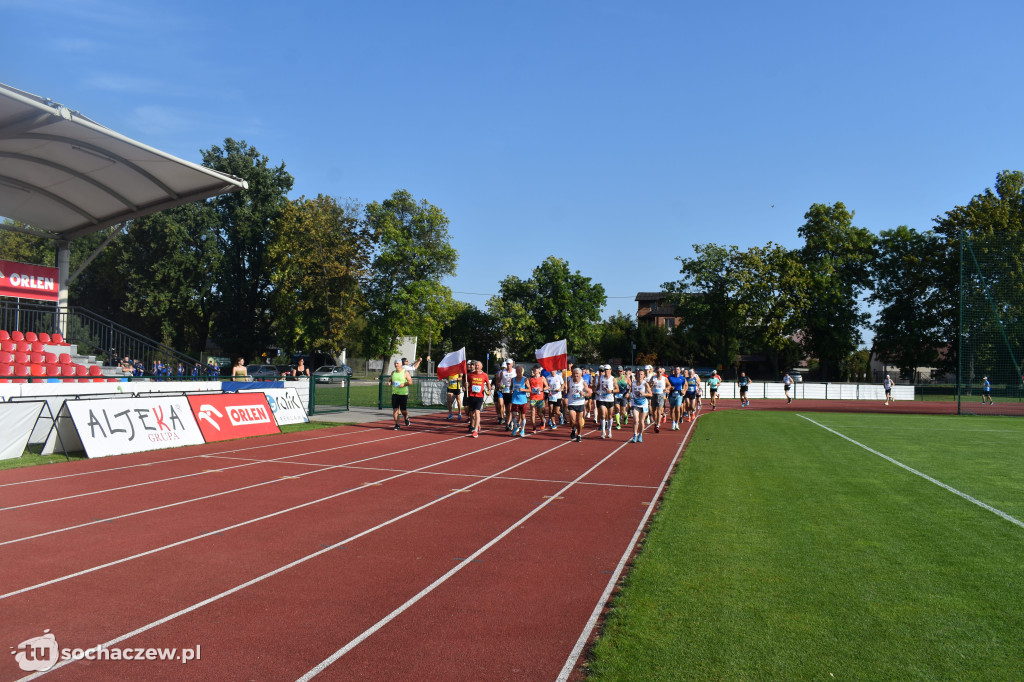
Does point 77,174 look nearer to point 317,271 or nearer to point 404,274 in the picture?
point 317,271

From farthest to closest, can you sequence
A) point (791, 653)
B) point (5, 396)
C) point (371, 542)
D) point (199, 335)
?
point (199, 335) → point (5, 396) → point (371, 542) → point (791, 653)

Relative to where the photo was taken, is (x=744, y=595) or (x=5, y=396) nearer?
(x=744, y=595)

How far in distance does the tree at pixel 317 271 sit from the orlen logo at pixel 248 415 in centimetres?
2844

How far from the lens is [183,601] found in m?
5.02

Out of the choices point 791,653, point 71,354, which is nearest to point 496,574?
point 791,653

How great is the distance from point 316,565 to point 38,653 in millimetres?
2211

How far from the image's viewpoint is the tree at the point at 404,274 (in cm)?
4881

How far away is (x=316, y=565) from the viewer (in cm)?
594

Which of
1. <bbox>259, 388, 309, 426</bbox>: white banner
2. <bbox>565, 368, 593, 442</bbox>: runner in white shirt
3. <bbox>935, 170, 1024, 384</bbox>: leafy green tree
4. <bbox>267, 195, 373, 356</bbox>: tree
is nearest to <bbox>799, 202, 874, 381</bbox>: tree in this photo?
<bbox>935, 170, 1024, 384</bbox>: leafy green tree

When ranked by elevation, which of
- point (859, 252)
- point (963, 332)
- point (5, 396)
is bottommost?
point (5, 396)

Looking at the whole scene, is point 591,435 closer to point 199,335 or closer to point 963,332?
point 963,332

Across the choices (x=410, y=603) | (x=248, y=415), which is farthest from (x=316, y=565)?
(x=248, y=415)

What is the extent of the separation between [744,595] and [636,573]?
3.03ft

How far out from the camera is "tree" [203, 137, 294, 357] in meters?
46.1
